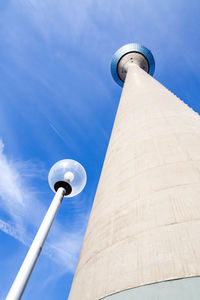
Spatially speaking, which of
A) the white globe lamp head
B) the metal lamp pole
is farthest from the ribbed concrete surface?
the white globe lamp head

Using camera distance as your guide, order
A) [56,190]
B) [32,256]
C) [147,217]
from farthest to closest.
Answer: [56,190] < [32,256] < [147,217]

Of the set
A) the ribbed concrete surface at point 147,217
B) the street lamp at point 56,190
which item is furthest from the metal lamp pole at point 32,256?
the ribbed concrete surface at point 147,217

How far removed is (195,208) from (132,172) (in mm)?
1206

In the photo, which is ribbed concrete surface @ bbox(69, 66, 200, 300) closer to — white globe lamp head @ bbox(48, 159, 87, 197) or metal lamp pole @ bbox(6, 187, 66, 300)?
metal lamp pole @ bbox(6, 187, 66, 300)

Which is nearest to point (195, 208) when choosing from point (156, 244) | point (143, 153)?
point (156, 244)

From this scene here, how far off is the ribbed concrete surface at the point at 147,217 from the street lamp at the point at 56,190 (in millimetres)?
1216

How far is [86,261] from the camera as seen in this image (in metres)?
2.65

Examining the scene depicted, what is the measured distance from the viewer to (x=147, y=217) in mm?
2430

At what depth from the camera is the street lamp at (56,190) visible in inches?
143

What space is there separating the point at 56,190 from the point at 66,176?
1.42 ft

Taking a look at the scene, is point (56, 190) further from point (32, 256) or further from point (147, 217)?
point (147, 217)

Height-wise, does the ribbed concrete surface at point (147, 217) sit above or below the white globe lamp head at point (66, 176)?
below

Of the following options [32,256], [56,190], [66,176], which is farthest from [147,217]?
[56,190]

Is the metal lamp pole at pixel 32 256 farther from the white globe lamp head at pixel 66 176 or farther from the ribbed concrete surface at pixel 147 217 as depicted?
the ribbed concrete surface at pixel 147 217
